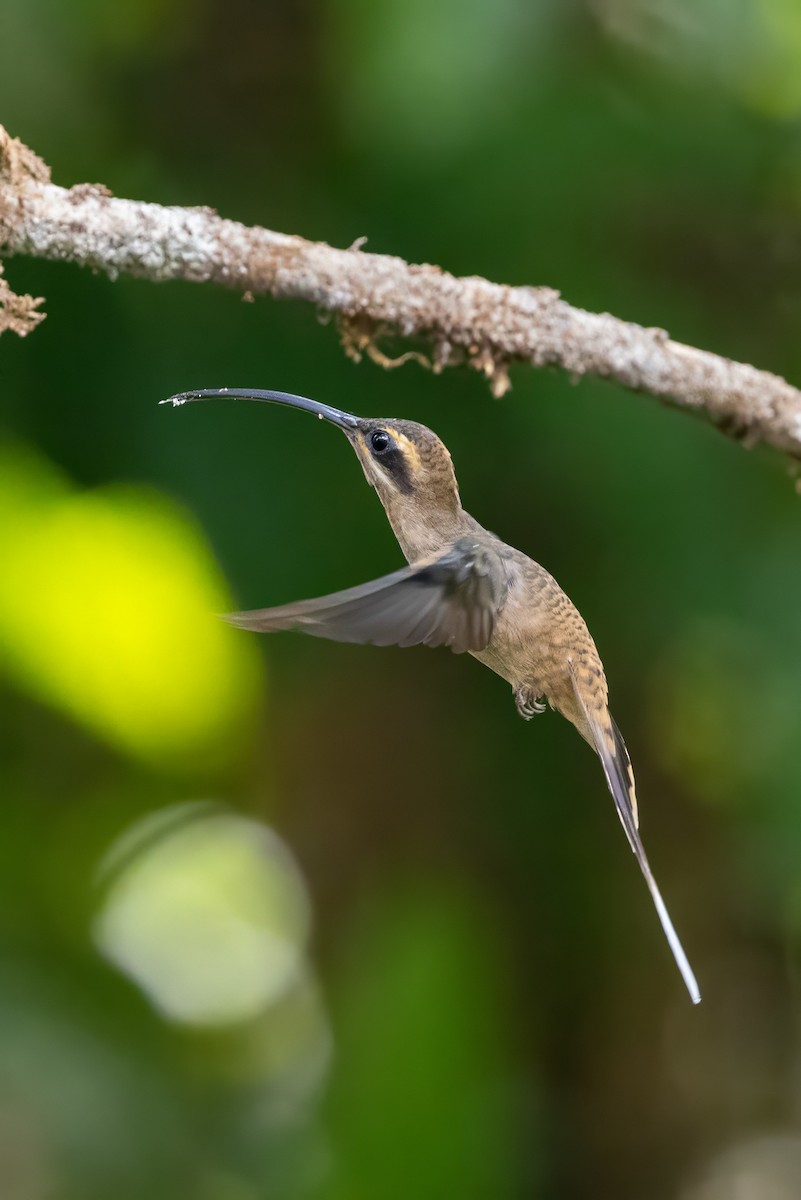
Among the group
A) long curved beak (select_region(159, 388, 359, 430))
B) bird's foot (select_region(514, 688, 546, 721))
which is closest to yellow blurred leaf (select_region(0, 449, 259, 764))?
long curved beak (select_region(159, 388, 359, 430))

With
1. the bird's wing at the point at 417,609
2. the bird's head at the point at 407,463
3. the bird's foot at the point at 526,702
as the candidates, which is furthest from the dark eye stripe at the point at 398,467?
the bird's foot at the point at 526,702

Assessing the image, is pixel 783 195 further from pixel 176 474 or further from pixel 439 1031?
pixel 439 1031

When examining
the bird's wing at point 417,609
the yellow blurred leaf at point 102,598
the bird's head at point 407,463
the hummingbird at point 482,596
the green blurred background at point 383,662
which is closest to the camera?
the bird's wing at point 417,609

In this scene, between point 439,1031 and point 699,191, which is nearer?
point 439,1031

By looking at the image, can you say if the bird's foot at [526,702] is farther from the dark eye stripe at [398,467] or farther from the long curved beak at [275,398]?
the long curved beak at [275,398]

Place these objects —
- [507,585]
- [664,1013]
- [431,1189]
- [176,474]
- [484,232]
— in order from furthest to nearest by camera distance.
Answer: [664,1013] → [484,232] → [176,474] → [431,1189] → [507,585]

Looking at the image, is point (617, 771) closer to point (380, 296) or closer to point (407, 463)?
point (407, 463)

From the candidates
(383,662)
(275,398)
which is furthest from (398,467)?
(383,662)

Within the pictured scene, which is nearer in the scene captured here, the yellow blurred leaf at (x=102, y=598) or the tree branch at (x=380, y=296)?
the tree branch at (x=380, y=296)

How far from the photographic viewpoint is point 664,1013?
2.84m

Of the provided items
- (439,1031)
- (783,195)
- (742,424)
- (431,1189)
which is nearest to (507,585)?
(742,424)

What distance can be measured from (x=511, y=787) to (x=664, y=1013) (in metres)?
0.66

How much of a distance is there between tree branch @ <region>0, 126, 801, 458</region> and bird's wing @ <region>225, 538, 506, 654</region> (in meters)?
0.25

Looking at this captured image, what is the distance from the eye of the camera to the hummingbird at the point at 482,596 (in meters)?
1.10
